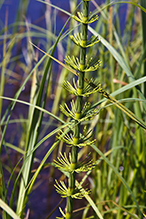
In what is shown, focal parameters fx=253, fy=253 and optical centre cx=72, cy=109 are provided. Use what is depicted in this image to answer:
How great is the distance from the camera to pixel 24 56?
2.21 meters

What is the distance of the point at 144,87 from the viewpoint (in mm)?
951

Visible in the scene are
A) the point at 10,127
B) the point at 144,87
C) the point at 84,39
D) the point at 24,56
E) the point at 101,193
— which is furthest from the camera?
the point at 24,56

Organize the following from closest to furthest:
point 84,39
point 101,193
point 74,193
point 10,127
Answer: point 84,39
point 74,193
point 101,193
point 10,127

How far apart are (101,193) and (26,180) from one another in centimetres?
49

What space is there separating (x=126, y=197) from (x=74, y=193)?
1.25 feet

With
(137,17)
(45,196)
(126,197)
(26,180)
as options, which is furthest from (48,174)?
(137,17)

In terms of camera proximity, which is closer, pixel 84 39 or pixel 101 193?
pixel 84 39

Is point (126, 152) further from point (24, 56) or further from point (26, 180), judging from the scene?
point (24, 56)

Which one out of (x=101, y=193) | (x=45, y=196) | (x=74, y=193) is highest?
(x=74, y=193)

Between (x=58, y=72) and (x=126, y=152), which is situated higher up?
(x=58, y=72)

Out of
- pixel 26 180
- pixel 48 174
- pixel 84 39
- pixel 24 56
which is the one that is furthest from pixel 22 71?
pixel 84 39

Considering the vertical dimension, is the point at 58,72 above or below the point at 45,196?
above

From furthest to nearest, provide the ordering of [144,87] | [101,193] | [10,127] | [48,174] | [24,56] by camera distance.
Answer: [24,56]
[10,127]
[48,174]
[101,193]
[144,87]

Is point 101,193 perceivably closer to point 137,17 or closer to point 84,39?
point 84,39
